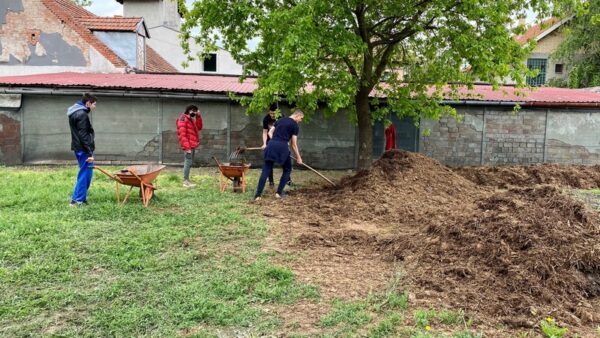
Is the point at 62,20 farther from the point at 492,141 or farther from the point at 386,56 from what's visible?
the point at 492,141

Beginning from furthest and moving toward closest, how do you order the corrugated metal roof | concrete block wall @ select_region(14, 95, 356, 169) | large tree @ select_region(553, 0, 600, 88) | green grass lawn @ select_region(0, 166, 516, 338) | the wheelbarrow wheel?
large tree @ select_region(553, 0, 600, 88), concrete block wall @ select_region(14, 95, 356, 169), the corrugated metal roof, the wheelbarrow wheel, green grass lawn @ select_region(0, 166, 516, 338)

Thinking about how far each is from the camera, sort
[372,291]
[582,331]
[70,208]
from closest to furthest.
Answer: [582,331]
[372,291]
[70,208]

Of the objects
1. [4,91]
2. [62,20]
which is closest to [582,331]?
[4,91]

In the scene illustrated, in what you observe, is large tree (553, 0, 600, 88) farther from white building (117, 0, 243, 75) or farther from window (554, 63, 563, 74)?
white building (117, 0, 243, 75)

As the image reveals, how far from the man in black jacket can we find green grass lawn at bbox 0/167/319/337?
30 cm

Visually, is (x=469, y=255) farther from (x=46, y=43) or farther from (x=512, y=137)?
(x=46, y=43)

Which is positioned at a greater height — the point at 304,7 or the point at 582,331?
the point at 304,7

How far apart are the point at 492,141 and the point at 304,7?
878 centimetres

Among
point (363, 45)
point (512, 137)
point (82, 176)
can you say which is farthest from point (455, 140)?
point (82, 176)

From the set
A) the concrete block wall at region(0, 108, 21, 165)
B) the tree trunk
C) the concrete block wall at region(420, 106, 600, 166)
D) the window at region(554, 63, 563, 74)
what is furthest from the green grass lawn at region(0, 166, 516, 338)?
the window at region(554, 63, 563, 74)

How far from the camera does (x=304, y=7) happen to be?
27.5 feet

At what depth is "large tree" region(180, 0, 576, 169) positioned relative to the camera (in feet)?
27.9

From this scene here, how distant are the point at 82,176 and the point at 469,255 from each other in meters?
5.98

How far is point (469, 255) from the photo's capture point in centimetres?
480
